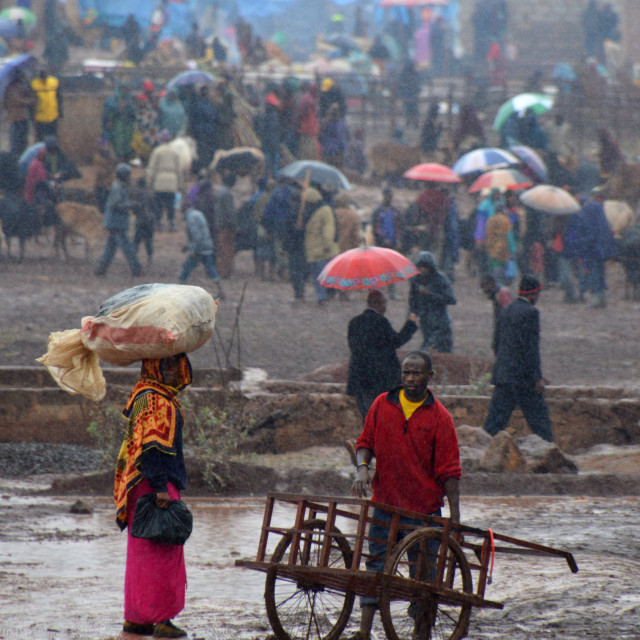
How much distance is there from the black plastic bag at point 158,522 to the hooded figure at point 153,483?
40mm

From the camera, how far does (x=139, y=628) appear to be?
5.35m

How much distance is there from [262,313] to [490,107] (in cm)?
1337

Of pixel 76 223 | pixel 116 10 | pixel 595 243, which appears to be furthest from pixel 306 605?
pixel 116 10

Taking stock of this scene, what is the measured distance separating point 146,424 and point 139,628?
895mm

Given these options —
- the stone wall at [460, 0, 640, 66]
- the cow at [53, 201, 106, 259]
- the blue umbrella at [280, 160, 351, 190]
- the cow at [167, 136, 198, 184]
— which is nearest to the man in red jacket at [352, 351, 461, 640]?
the blue umbrella at [280, 160, 351, 190]

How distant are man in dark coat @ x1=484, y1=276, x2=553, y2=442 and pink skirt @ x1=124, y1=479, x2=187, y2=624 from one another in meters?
4.79

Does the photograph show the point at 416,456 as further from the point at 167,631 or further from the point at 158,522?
the point at 167,631

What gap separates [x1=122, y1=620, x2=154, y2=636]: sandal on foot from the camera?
534cm

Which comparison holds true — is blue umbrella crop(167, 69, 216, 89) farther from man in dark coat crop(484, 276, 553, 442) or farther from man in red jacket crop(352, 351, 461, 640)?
man in red jacket crop(352, 351, 461, 640)

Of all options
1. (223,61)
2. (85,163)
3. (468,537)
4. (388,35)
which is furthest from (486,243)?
(388,35)

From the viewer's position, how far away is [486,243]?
17.7 meters

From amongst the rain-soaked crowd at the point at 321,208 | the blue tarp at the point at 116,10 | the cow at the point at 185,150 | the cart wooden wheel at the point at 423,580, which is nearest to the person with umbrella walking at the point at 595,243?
the rain-soaked crowd at the point at 321,208

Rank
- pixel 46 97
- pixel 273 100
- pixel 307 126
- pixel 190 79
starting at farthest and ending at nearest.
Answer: pixel 190 79 → pixel 273 100 → pixel 307 126 → pixel 46 97

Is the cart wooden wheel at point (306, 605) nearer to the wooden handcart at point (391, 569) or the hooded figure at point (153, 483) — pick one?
the wooden handcart at point (391, 569)
